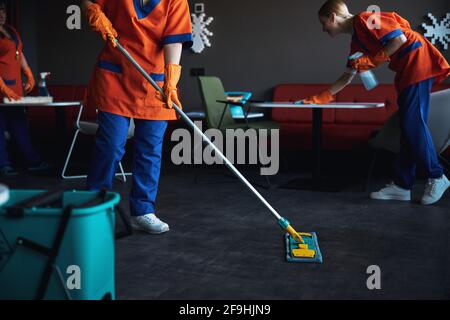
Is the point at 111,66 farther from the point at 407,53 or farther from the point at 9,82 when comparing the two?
the point at 9,82

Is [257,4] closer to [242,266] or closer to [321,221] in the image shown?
[321,221]

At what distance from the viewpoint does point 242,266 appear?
6.95 ft

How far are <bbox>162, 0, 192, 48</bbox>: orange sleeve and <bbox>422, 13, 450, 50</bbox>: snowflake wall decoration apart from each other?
11.6 feet

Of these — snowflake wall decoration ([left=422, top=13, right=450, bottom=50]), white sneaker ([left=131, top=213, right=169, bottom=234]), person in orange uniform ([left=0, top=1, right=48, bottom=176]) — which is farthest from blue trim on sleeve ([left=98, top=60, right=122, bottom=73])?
snowflake wall decoration ([left=422, top=13, right=450, bottom=50])

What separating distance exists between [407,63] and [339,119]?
6.45 feet

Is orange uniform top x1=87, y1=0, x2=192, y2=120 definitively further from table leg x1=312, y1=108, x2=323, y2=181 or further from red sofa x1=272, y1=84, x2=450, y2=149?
red sofa x1=272, y1=84, x2=450, y2=149

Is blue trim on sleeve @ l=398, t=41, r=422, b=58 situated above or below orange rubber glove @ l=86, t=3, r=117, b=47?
below

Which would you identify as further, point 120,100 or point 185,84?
point 185,84

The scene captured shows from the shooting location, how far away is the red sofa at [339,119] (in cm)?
486

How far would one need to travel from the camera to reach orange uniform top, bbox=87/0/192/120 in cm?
237

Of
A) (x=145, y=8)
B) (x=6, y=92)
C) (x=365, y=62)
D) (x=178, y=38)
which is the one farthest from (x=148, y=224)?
(x=6, y=92)
